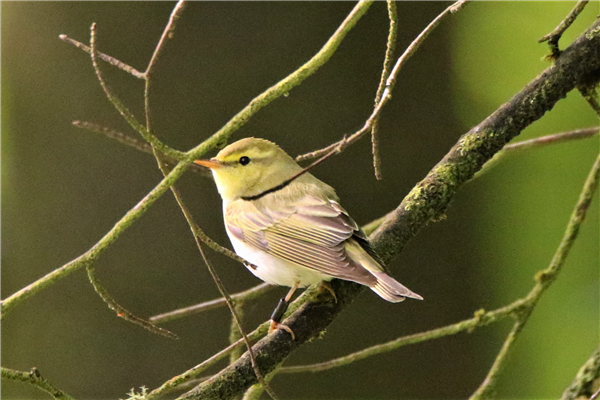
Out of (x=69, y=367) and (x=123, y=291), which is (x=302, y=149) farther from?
(x=69, y=367)

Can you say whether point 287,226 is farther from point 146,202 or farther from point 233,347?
point 146,202

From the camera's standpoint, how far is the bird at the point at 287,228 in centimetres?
174

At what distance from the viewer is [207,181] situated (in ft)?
9.10

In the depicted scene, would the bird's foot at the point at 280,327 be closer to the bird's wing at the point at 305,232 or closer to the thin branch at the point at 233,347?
the thin branch at the point at 233,347

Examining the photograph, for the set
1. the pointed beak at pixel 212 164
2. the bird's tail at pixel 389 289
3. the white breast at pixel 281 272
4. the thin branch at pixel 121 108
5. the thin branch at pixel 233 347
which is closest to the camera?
the thin branch at pixel 121 108

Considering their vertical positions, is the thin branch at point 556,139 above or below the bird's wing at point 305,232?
below

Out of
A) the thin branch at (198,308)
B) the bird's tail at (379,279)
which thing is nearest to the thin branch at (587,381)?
the bird's tail at (379,279)

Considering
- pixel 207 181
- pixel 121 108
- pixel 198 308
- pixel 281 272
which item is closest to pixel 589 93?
pixel 281 272

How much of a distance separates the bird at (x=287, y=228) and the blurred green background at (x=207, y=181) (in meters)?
0.58

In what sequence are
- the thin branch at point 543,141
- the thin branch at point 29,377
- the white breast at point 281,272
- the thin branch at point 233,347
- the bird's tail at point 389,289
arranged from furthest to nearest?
the thin branch at point 543,141 → the white breast at point 281,272 → the bird's tail at point 389,289 → the thin branch at point 233,347 → the thin branch at point 29,377

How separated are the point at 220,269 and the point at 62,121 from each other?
1.03 metres

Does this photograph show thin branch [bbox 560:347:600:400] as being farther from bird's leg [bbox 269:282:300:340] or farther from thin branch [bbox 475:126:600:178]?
bird's leg [bbox 269:282:300:340]

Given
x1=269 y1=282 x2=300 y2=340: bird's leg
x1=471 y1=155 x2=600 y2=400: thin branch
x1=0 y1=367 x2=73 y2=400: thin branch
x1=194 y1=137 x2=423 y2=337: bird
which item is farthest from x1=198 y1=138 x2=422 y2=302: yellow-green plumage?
x1=0 y1=367 x2=73 y2=400: thin branch

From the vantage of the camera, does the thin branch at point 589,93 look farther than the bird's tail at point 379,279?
Yes
